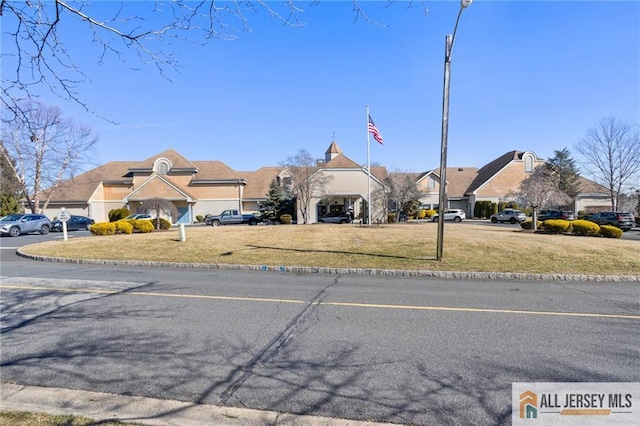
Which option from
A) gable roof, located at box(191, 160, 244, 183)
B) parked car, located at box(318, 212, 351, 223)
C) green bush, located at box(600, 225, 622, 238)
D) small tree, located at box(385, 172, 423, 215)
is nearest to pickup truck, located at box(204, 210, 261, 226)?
parked car, located at box(318, 212, 351, 223)

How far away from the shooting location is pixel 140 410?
287cm

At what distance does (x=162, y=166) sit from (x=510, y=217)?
1713 inches

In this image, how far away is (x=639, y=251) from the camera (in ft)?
42.1

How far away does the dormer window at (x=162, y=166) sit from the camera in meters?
42.8

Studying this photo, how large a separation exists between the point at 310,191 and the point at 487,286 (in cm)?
2583

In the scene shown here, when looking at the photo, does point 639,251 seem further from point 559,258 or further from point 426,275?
point 426,275

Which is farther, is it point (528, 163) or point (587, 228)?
point (528, 163)

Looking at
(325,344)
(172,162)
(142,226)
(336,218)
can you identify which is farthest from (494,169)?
(325,344)

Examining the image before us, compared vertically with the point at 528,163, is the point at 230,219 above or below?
below

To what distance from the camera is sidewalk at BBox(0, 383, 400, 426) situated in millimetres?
2732

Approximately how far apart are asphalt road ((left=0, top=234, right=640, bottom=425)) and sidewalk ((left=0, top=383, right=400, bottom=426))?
13 centimetres

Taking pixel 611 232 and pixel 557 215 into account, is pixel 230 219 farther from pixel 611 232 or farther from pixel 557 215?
pixel 557 215

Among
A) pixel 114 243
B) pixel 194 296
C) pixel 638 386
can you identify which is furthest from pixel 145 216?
pixel 638 386

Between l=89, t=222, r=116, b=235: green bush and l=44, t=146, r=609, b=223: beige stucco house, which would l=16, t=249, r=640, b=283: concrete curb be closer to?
l=89, t=222, r=116, b=235: green bush
